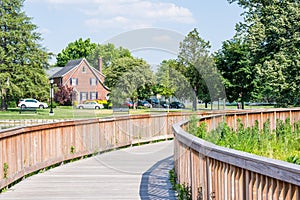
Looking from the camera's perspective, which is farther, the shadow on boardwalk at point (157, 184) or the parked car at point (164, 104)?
the parked car at point (164, 104)

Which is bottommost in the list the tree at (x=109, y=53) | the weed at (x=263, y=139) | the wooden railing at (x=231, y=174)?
the weed at (x=263, y=139)

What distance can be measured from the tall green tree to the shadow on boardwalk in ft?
133

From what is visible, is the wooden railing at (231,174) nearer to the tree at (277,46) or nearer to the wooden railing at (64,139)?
the wooden railing at (64,139)

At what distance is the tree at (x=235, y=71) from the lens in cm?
4597

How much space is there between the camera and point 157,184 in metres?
9.12

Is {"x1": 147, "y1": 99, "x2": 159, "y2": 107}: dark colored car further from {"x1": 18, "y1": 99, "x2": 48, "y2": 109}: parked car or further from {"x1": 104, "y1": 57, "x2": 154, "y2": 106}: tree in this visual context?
{"x1": 18, "y1": 99, "x2": 48, "y2": 109}: parked car

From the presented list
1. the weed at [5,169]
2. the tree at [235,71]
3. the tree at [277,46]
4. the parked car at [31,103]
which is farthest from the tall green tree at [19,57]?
the weed at [5,169]

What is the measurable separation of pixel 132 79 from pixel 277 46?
924 inches

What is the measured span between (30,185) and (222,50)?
134ft

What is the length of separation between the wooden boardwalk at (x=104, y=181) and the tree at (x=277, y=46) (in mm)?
21720

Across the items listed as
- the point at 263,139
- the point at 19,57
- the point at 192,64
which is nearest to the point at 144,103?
the point at 263,139

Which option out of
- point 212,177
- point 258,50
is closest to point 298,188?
point 212,177

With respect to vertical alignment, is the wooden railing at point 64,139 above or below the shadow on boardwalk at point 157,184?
above

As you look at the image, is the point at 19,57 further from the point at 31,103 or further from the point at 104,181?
the point at 104,181
